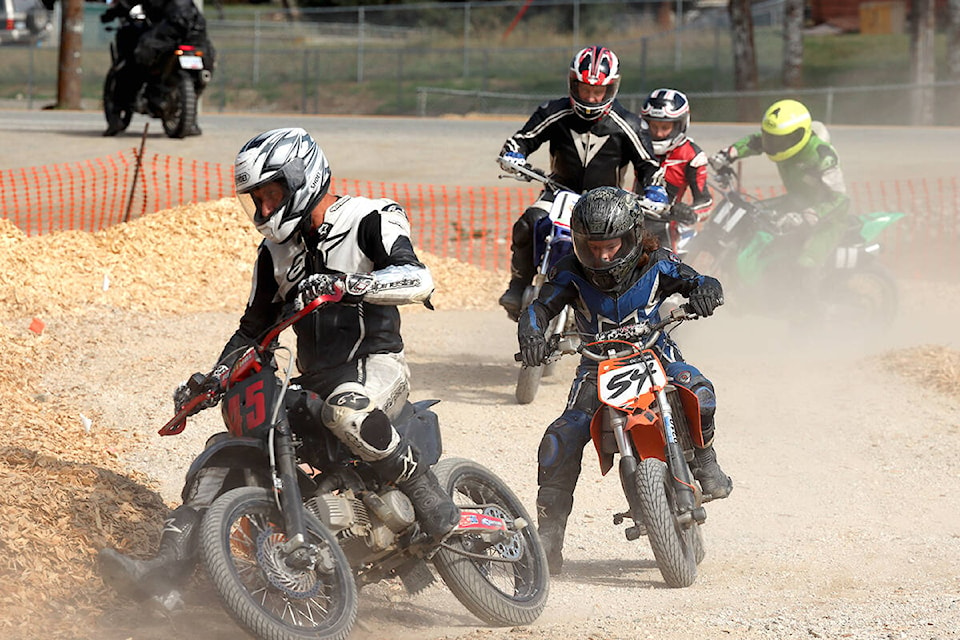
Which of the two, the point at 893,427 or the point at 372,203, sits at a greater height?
the point at 372,203

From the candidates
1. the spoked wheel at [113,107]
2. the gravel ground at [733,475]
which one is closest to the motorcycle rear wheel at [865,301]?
the gravel ground at [733,475]

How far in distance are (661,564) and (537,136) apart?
14.5ft

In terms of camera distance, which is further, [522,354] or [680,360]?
[680,360]

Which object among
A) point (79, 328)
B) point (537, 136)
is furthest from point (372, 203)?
point (79, 328)

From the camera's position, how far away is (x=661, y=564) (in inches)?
220

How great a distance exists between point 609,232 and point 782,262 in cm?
656

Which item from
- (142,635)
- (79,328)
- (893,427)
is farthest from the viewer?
(79,328)

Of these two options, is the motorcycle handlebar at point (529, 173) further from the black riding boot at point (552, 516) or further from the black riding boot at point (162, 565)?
the black riding boot at point (162, 565)

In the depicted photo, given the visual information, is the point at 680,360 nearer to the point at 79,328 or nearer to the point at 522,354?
the point at 522,354

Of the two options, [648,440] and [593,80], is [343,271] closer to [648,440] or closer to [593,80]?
[648,440]

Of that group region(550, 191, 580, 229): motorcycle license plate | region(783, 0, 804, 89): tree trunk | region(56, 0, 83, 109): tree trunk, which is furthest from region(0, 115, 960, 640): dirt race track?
region(783, 0, 804, 89): tree trunk

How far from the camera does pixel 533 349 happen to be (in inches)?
221

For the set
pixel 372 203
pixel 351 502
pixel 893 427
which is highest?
pixel 372 203

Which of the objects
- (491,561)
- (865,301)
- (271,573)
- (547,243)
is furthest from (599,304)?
(865,301)
